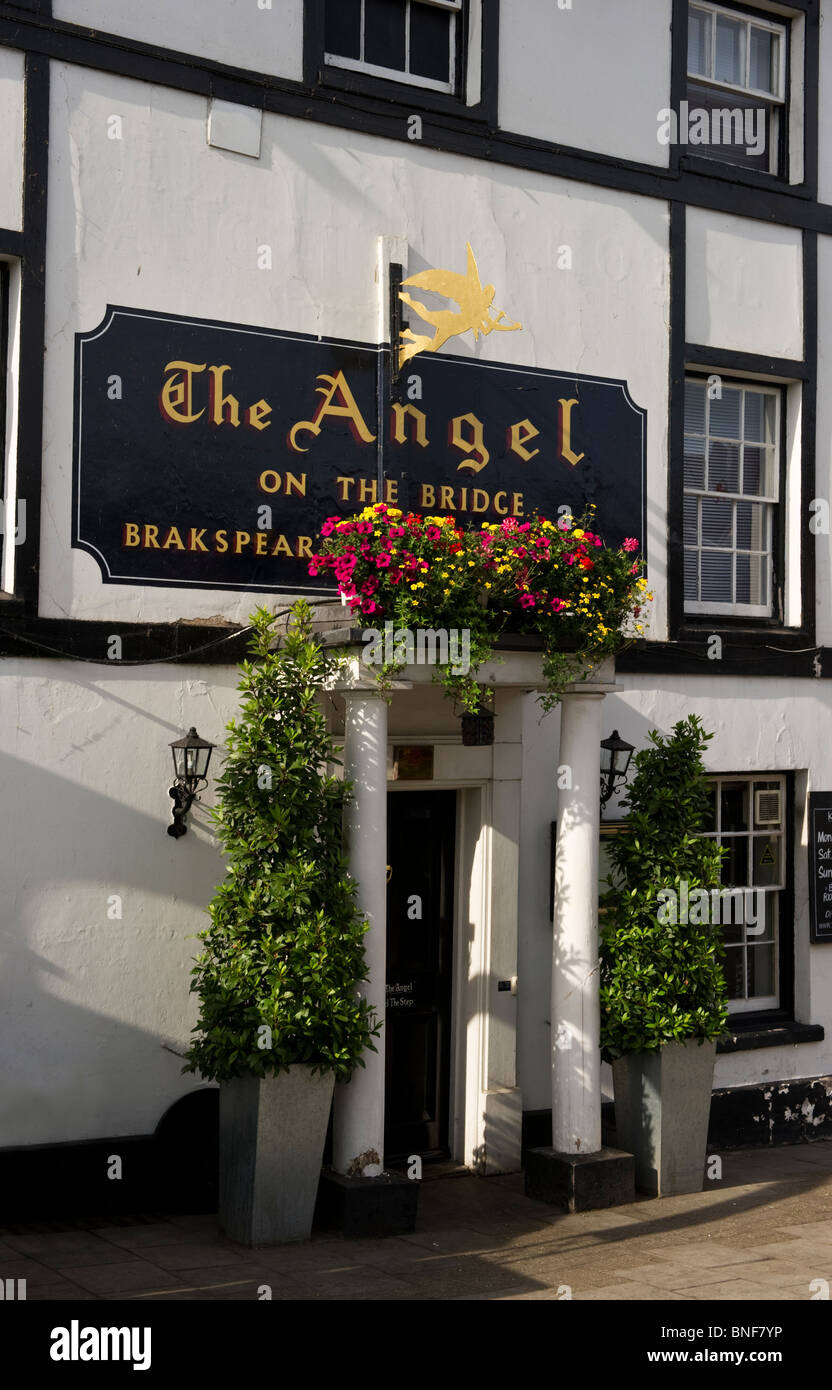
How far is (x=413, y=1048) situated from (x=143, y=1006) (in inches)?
75.2

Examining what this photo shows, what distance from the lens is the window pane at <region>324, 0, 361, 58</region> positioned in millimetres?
8641

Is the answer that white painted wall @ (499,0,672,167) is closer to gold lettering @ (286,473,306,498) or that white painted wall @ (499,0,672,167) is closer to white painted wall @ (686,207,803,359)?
white painted wall @ (686,207,803,359)

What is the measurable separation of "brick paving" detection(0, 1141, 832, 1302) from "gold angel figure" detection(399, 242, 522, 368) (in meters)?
4.77

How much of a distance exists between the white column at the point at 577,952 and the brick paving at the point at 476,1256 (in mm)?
508

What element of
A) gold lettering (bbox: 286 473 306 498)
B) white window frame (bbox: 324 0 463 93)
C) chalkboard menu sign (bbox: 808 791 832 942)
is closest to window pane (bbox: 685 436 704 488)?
chalkboard menu sign (bbox: 808 791 832 942)

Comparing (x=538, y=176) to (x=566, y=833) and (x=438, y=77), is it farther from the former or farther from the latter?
(x=566, y=833)

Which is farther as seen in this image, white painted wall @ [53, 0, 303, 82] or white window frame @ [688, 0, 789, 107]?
white window frame @ [688, 0, 789, 107]

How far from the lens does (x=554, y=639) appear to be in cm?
788

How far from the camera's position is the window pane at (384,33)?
28.8 feet

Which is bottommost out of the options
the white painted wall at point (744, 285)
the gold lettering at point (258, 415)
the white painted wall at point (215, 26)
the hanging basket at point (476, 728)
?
the hanging basket at point (476, 728)

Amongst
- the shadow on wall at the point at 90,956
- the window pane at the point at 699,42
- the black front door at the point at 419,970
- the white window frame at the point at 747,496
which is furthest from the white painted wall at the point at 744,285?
the shadow on wall at the point at 90,956

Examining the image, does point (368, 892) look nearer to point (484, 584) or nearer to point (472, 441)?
point (484, 584)

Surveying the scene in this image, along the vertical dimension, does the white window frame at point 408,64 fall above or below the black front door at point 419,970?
above

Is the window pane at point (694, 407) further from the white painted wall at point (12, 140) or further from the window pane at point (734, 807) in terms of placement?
the white painted wall at point (12, 140)
